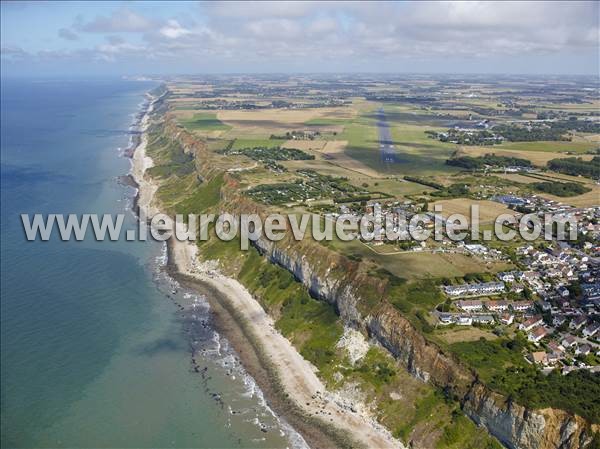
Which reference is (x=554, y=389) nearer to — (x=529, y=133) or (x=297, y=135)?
(x=297, y=135)

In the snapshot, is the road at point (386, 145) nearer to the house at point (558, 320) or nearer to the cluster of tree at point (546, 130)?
the cluster of tree at point (546, 130)

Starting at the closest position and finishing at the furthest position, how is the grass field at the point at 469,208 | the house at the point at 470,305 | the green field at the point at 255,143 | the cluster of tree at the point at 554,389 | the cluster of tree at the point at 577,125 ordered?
the cluster of tree at the point at 554,389, the house at the point at 470,305, the grass field at the point at 469,208, the green field at the point at 255,143, the cluster of tree at the point at 577,125

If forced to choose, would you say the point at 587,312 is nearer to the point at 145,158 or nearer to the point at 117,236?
the point at 117,236

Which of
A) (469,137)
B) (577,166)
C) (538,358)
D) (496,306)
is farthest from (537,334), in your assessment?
(469,137)

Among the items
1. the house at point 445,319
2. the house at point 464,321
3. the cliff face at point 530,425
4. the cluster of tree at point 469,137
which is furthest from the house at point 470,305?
the cluster of tree at point 469,137

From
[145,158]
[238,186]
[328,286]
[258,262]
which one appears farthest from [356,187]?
[145,158]
